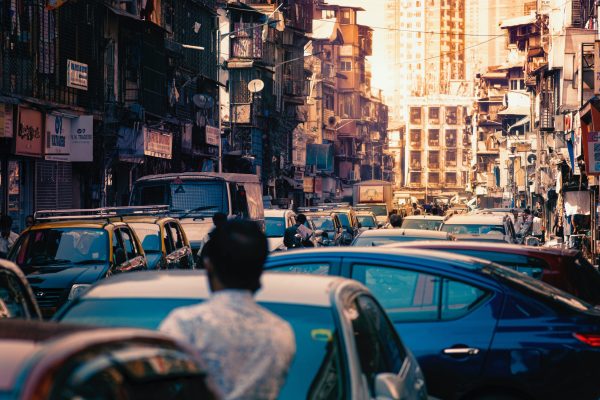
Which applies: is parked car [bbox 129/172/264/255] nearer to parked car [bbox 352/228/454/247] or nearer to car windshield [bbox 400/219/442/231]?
car windshield [bbox 400/219/442/231]

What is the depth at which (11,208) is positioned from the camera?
105 ft

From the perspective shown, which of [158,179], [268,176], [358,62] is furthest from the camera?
[358,62]

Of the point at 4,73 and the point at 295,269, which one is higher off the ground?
the point at 4,73

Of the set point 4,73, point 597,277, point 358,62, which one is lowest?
point 597,277

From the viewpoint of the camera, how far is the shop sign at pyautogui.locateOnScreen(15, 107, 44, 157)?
31000mm

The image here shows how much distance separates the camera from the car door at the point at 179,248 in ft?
73.0

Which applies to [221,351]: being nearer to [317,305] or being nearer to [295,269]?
[317,305]

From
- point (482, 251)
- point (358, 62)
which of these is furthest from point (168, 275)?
point (358, 62)

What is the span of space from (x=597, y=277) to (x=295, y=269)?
465 cm

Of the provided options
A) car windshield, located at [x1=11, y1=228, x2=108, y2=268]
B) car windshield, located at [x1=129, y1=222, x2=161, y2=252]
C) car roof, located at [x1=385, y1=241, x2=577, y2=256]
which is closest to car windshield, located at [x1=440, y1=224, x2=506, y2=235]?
car windshield, located at [x1=129, y1=222, x2=161, y2=252]

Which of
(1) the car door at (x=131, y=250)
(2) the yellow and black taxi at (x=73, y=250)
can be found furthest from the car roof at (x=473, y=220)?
(2) the yellow and black taxi at (x=73, y=250)

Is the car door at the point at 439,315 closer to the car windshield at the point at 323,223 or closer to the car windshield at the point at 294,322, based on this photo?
the car windshield at the point at 294,322

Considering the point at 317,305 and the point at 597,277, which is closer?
the point at 317,305

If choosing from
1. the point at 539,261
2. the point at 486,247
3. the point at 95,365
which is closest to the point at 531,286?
the point at 486,247
